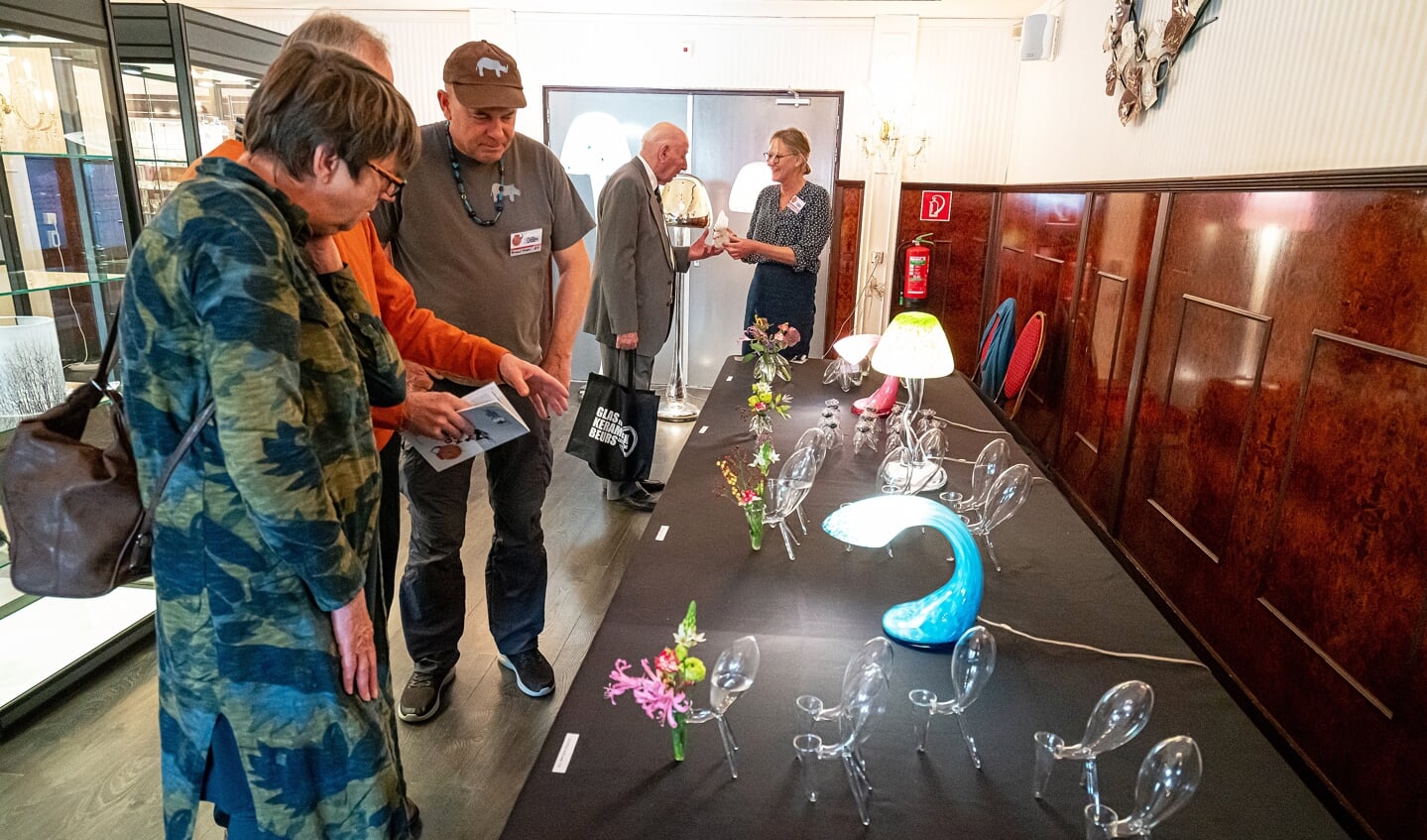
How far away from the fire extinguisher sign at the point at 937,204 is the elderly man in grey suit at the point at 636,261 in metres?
2.68

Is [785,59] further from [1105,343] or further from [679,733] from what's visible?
[679,733]

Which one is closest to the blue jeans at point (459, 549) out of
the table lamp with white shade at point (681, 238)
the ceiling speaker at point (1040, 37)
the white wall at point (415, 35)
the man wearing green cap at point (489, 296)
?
the man wearing green cap at point (489, 296)

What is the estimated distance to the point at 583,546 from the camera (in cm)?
324

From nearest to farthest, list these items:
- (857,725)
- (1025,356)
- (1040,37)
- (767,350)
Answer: (857,725) → (767,350) → (1025,356) → (1040,37)

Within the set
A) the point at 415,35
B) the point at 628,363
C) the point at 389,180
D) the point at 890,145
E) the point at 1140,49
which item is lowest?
the point at 628,363

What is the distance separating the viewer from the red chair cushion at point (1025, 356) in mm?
4020

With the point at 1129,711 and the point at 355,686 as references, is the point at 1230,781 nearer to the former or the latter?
the point at 1129,711

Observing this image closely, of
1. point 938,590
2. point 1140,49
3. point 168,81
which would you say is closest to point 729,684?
point 938,590

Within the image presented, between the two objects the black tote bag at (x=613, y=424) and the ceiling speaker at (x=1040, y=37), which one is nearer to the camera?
the black tote bag at (x=613, y=424)

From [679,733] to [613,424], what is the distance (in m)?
1.85

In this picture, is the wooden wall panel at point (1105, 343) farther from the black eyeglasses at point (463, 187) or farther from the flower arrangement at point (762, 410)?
the black eyeglasses at point (463, 187)

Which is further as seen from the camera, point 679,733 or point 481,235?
point 481,235

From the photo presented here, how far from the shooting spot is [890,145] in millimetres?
5434

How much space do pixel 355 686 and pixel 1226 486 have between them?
2.33 m
